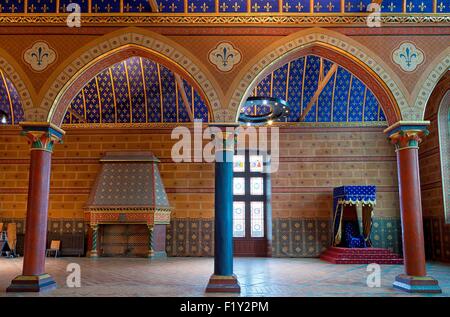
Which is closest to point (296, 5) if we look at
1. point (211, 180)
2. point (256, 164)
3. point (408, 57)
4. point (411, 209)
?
point (408, 57)

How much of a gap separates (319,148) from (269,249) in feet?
11.5

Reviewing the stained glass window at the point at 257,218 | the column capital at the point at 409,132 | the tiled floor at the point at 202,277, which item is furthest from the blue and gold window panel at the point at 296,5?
the stained glass window at the point at 257,218

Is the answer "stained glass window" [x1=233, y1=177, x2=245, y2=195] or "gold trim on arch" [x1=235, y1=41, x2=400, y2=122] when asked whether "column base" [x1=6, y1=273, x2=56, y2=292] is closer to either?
"gold trim on arch" [x1=235, y1=41, x2=400, y2=122]

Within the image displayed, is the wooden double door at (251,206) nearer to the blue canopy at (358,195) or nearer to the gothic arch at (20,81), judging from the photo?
the blue canopy at (358,195)

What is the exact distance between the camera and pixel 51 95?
7379 millimetres

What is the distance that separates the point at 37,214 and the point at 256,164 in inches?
299

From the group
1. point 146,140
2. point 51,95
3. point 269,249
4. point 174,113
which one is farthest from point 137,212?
point 51,95

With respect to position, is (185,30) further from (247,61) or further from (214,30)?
(247,61)

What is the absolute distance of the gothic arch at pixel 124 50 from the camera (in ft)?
24.2

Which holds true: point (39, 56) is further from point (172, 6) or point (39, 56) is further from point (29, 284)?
point (29, 284)

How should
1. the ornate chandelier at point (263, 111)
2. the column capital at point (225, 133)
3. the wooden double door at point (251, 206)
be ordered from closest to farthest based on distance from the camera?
the column capital at point (225, 133) → the ornate chandelier at point (263, 111) → the wooden double door at point (251, 206)

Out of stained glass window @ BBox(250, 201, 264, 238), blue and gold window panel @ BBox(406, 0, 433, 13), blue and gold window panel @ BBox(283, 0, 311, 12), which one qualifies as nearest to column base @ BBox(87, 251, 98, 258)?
stained glass window @ BBox(250, 201, 264, 238)

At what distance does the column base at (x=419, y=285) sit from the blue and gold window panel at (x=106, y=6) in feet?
22.6
